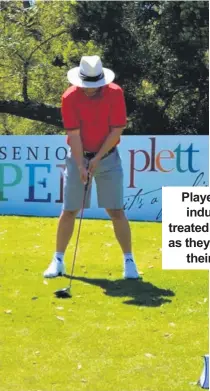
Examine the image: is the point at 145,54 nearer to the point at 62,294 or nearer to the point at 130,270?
the point at 130,270

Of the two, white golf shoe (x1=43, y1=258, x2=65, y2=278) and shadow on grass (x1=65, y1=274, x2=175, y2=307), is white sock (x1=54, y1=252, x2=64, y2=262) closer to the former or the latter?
white golf shoe (x1=43, y1=258, x2=65, y2=278)

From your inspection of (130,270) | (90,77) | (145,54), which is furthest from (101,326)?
(145,54)

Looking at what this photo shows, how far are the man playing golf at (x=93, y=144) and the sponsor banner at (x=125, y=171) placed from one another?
4292 mm

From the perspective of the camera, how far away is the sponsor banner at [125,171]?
9977 millimetres

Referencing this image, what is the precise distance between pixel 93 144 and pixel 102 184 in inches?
13.9

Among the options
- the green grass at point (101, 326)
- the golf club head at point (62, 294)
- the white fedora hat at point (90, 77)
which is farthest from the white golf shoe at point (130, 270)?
the white fedora hat at point (90, 77)

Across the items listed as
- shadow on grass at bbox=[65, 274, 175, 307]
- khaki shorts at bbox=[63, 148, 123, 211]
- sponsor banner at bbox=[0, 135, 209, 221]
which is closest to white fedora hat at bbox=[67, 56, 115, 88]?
khaki shorts at bbox=[63, 148, 123, 211]

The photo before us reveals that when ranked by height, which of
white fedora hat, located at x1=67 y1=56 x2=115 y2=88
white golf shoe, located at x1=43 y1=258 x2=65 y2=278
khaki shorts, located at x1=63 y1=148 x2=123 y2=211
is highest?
white fedora hat, located at x1=67 y1=56 x2=115 y2=88

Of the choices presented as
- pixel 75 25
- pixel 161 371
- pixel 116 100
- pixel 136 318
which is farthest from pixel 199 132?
pixel 161 371

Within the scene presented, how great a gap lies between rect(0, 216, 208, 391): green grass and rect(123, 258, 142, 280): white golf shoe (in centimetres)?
10

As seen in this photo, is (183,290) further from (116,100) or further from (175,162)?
(175,162)

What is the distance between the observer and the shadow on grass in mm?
4848

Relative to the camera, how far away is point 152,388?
327 centimetres

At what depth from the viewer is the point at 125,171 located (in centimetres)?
1019
